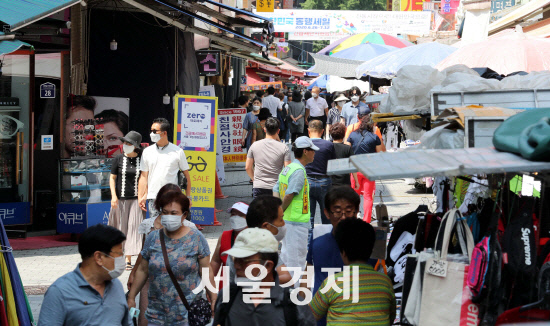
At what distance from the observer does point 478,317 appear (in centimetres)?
360

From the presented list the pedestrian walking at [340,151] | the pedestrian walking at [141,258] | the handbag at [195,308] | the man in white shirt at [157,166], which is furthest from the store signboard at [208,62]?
the handbag at [195,308]

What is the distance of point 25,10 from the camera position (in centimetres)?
659

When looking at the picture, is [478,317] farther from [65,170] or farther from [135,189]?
[65,170]

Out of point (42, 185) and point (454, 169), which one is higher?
point (454, 169)

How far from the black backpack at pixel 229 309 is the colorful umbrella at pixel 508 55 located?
4.24 metres

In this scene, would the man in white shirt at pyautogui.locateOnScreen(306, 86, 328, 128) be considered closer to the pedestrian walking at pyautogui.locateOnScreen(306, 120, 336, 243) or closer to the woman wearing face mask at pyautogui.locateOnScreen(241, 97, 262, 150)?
the woman wearing face mask at pyautogui.locateOnScreen(241, 97, 262, 150)

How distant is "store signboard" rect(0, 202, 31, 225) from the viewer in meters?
10.6

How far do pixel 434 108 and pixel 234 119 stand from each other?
35.2 feet

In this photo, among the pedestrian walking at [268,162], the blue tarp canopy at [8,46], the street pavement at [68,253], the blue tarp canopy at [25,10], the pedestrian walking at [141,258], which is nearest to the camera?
the pedestrian walking at [141,258]

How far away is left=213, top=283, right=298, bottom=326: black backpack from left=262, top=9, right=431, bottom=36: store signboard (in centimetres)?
3432

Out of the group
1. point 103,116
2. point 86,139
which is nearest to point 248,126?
point 103,116

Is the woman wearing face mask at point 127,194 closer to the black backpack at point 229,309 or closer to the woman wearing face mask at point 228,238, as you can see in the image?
the woman wearing face mask at point 228,238

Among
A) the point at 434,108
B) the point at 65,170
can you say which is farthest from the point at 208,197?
the point at 434,108

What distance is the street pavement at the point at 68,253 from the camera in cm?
822
